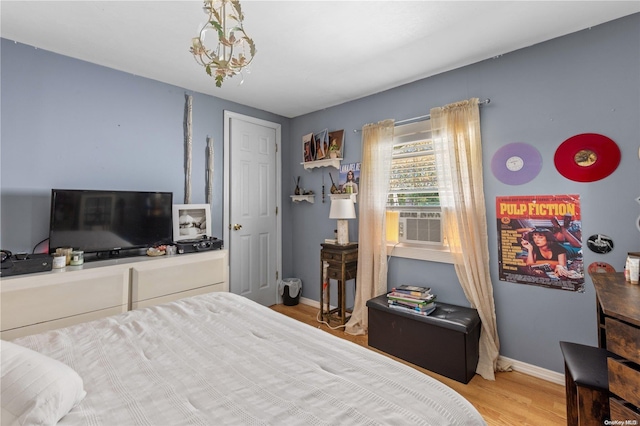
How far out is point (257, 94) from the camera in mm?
3234

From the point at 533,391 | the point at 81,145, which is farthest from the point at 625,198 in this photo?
the point at 81,145

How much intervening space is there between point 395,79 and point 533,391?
9.31ft

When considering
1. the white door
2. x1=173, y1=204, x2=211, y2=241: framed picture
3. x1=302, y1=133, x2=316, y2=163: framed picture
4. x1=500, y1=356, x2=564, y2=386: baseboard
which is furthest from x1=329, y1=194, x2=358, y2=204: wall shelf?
x1=500, y1=356, x2=564, y2=386: baseboard

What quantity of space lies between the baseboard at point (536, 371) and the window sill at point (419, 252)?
91cm

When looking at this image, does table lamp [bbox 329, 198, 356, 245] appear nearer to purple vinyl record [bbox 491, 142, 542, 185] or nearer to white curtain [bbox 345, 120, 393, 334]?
white curtain [bbox 345, 120, 393, 334]

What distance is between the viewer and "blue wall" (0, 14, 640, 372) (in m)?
1.94

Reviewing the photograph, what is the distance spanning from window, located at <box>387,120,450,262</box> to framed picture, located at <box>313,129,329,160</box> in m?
0.92

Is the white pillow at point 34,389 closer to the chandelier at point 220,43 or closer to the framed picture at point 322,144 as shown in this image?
the chandelier at point 220,43

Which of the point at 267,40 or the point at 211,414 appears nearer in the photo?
the point at 211,414

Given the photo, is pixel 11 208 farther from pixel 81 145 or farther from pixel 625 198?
pixel 625 198

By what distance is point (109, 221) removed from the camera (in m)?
2.40

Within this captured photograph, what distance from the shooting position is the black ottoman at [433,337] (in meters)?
2.14

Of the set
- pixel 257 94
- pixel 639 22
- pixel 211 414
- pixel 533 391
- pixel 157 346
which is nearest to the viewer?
pixel 211 414

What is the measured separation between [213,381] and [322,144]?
3.02 metres
